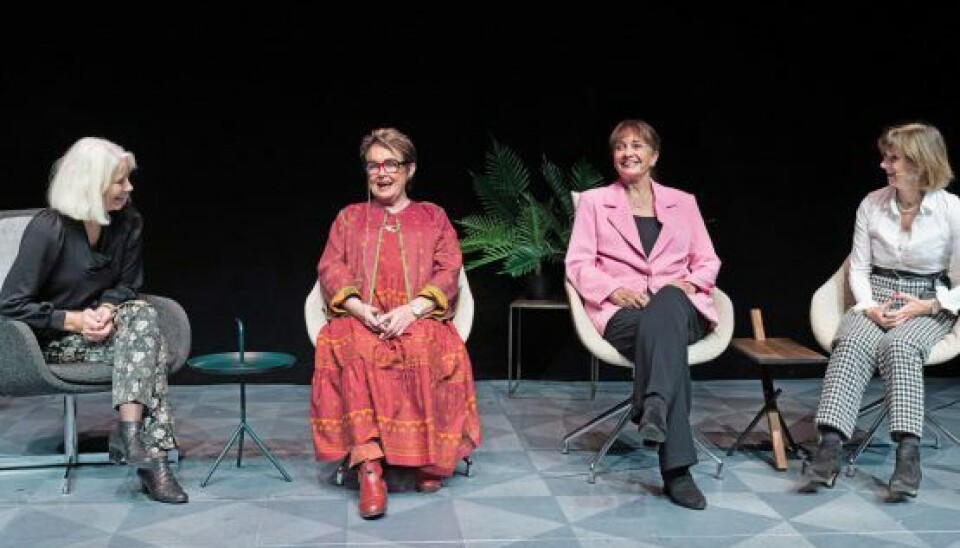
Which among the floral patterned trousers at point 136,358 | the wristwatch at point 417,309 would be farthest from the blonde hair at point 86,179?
the wristwatch at point 417,309

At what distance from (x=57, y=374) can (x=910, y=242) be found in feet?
10.6

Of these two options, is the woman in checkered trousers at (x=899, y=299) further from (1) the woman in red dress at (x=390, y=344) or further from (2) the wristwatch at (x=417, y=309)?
(2) the wristwatch at (x=417, y=309)

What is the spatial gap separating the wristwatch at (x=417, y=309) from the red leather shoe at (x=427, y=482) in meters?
0.56

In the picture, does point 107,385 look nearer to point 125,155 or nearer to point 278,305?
point 125,155

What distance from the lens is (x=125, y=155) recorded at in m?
4.09

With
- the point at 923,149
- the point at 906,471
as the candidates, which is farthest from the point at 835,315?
the point at 906,471

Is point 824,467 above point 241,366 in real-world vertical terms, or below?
below

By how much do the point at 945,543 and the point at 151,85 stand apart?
14.1 feet

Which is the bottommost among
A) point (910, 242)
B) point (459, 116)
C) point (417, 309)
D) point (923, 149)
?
point (417, 309)

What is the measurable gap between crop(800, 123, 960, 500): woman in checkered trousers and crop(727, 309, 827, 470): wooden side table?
12 cm

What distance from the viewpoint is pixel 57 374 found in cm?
391

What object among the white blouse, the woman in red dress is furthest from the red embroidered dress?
the white blouse

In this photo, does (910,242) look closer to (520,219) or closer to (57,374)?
(520,219)

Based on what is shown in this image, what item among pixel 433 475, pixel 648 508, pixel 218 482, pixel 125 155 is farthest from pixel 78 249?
pixel 648 508
